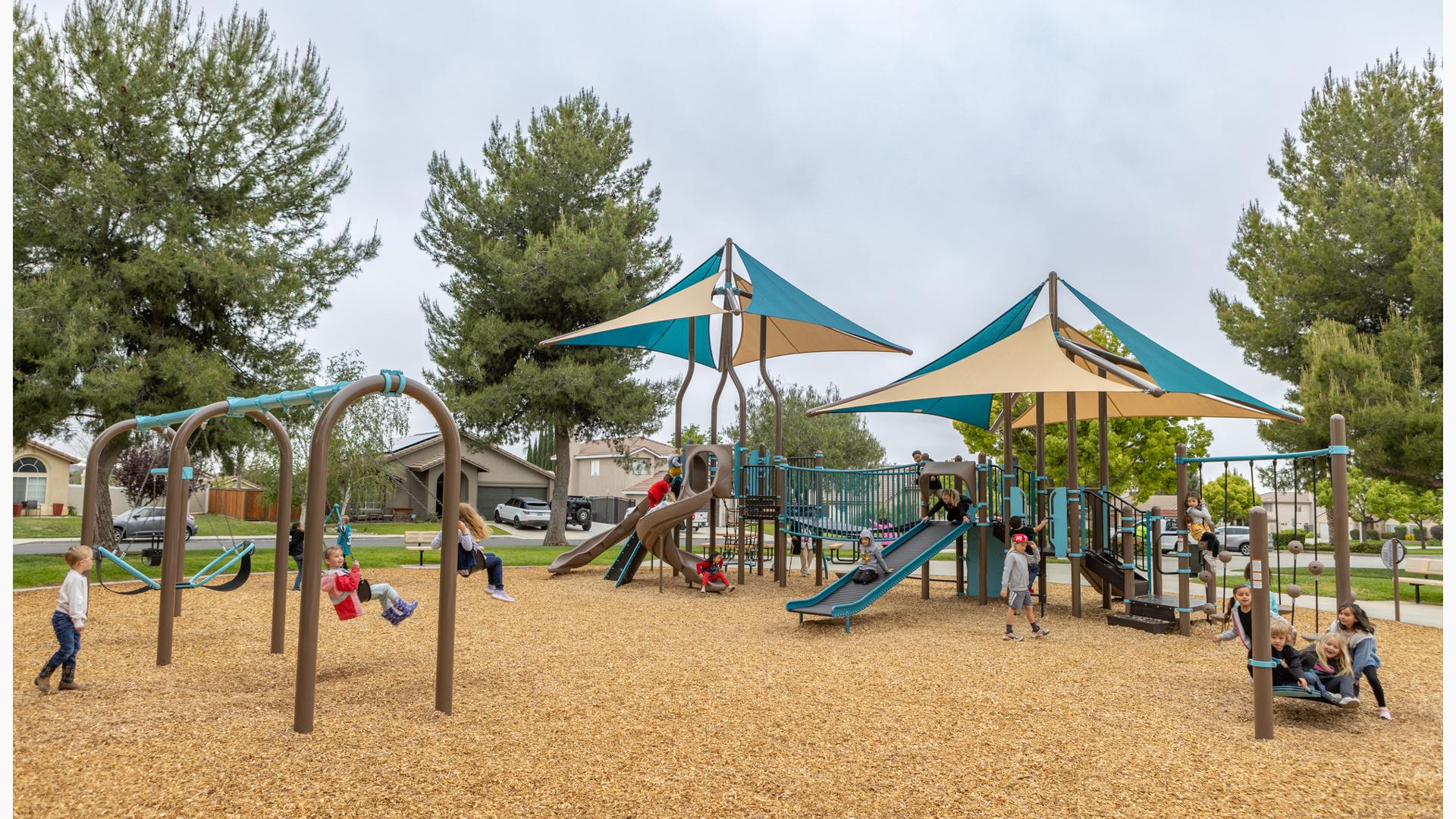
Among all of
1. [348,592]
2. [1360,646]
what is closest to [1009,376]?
[1360,646]

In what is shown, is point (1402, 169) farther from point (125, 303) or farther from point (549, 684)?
point (125, 303)

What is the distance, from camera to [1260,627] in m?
5.99

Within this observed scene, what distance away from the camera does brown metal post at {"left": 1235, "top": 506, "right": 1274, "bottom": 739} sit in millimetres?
5887

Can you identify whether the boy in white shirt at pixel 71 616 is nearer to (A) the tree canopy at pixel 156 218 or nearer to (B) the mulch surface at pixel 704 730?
(B) the mulch surface at pixel 704 730

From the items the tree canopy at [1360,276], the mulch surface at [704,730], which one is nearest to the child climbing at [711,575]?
the mulch surface at [704,730]

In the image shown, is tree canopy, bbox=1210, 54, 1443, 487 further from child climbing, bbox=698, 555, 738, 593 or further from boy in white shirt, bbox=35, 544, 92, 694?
boy in white shirt, bbox=35, 544, 92, 694

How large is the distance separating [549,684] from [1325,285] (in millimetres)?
19502

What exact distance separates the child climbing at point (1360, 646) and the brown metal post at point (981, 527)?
610 cm

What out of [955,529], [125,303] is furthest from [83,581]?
[125,303]

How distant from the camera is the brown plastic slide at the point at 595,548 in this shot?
17328mm

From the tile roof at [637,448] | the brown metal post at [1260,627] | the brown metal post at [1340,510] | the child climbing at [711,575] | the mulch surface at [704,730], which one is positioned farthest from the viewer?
the tile roof at [637,448]

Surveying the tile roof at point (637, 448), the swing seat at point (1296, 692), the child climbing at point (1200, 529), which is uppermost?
the tile roof at point (637, 448)

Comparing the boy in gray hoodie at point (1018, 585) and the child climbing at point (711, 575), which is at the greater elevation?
the boy in gray hoodie at point (1018, 585)

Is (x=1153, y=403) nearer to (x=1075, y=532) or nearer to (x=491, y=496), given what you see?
(x=1075, y=532)
